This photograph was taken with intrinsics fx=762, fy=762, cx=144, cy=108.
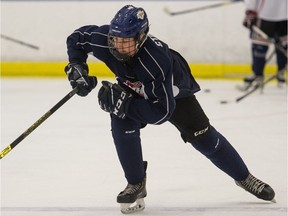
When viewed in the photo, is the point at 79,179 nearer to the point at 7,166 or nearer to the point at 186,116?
the point at 7,166

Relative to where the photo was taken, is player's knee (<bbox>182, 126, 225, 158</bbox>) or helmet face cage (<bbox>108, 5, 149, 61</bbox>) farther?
player's knee (<bbox>182, 126, 225, 158</bbox>)

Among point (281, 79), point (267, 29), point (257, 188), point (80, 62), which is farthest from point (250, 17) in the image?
point (80, 62)

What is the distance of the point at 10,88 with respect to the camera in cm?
595

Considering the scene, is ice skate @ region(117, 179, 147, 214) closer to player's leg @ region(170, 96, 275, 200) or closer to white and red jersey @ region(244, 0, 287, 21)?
player's leg @ region(170, 96, 275, 200)

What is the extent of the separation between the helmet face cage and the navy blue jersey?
0.19ft

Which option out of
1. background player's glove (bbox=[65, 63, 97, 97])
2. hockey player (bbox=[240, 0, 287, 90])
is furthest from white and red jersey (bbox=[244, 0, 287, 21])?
background player's glove (bbox=[65, 63, 97, 97])

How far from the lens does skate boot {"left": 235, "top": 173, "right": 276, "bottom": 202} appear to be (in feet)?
9.70

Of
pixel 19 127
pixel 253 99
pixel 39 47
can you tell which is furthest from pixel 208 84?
pixel 19 127

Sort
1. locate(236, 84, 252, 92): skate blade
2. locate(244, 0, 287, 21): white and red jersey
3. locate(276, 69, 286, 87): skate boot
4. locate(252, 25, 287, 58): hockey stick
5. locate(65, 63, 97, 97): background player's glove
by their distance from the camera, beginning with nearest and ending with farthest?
locate(65, 63, 97, 97): background player's glove → locate(252, 25, 287, 58): hockey stick → locate(244, 0, 287, 21): white and red jersey → locate(236, 84, 252, 92): skate blade → locate(276, 69, 286, 87): skate boot

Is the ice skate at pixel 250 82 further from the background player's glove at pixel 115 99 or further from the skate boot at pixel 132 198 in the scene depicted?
the background player's glove at pixel 115 99

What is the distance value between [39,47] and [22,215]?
3790 mm

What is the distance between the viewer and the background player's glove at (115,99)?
104 inches

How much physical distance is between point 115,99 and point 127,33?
0.24 m

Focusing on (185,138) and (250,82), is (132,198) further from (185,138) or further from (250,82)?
(250,82)
